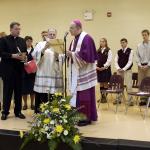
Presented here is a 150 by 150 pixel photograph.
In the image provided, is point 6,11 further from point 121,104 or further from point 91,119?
point 91,119

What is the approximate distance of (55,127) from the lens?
326cm

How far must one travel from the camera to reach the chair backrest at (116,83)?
282 inches

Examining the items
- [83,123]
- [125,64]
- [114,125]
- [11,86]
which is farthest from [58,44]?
[125,64]

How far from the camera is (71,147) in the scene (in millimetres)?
3152

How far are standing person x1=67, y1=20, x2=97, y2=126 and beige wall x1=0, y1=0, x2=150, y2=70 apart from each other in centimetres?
400

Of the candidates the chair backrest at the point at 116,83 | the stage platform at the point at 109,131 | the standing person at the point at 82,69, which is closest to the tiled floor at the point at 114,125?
the stage platform at the point at 109,131

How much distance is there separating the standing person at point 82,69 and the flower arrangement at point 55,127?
1.99 m

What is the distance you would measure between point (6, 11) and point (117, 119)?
5.58 meters

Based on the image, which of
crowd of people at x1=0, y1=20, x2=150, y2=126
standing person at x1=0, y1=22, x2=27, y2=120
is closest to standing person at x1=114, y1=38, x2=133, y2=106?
crowd of people at x1=0, y1=20, x2=150, y2=126

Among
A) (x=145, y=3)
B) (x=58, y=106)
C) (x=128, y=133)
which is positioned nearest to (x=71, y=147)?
(x=58, y=106)

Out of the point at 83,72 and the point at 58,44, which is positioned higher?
the point at 58,44

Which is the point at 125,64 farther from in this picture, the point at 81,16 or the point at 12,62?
the point at 12,62

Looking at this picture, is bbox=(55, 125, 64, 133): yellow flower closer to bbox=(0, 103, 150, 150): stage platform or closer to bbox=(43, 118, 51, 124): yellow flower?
bbox=(43, 118, 51, 124): yellow flower

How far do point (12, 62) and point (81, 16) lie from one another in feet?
14.0
